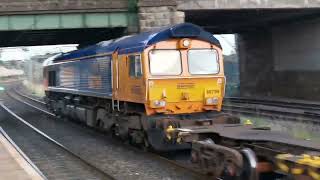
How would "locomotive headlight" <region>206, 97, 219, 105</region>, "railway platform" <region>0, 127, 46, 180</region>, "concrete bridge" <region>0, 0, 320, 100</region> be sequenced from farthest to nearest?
"concrete bridge" <region>0, 0, 320, 100</region>
"locomotive headlight" <region>206, 97, 219, 105</region>
"railway platform" <region>0, 127, 46, 180</region>

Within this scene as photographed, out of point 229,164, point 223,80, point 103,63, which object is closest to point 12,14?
point 103,63

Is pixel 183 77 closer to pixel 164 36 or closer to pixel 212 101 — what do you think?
pixel 212 101

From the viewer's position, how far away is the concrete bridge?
79.6 feet

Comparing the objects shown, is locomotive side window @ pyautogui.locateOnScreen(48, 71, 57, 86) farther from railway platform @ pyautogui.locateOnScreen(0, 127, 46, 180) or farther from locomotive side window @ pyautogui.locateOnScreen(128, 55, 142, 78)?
railway platform @ pyautogui.locateOnScreen(0, 127, 46, 180)

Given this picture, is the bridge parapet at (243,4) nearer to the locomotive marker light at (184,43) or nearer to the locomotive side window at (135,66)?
the locomotive side window at (135,66)

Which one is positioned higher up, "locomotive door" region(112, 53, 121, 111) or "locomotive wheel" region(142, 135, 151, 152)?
"locomotive door" region(112, 53, 121, 111)

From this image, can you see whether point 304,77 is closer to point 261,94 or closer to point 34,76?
point 261,94

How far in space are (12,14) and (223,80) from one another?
13.4m

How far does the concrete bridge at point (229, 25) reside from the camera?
955 inches

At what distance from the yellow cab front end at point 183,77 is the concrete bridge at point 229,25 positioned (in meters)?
11.4

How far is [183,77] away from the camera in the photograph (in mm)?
13242

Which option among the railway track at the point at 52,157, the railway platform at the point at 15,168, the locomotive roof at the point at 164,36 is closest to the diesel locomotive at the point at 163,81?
the locomotive roof at the point at 164,36

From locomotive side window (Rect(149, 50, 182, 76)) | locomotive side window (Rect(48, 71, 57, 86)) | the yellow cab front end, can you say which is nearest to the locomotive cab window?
the yellow cab front end

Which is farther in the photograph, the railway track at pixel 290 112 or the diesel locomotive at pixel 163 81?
the railway track at pixel 290 112
